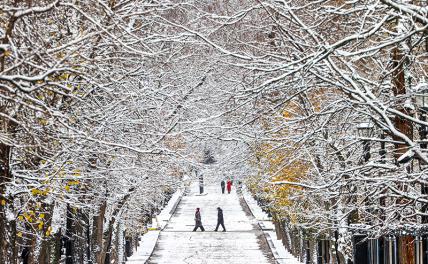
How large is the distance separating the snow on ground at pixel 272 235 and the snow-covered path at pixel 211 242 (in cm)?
35

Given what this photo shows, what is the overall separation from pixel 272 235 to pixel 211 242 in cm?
453

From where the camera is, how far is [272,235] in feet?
136

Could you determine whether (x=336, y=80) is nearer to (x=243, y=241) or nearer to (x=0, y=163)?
(x=0, y=163)

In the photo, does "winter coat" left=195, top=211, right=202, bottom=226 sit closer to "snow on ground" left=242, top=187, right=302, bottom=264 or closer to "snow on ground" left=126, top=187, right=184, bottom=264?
"snow on ground" left=126, top=187, right=184, bottom=264

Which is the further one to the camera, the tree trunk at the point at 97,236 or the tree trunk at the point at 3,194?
the tree trunk at the point at 97,236

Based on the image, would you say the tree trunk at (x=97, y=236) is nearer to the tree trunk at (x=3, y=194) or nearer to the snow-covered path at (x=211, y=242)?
the snow-covered path at (x=211, y=242)

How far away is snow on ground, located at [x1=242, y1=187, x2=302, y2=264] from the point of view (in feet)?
102

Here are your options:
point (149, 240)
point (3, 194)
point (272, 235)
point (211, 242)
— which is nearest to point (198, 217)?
point (149, 240)

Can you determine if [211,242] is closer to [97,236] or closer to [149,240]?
[149,240]

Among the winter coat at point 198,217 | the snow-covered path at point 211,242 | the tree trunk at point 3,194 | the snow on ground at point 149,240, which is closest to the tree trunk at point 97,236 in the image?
the snow on ground at point 149,240

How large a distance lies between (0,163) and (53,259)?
26.3 feet

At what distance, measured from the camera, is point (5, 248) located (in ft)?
38.5

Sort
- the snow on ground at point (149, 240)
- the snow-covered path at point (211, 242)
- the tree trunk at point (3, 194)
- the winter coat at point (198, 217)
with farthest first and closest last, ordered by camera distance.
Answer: the winter coat at point (198, 217) < the snow on ground at point (149, 240) < the snow-covered path at point (211, 242) < the tree trunk at point (3, 194)

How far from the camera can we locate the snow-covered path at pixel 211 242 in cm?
3167
